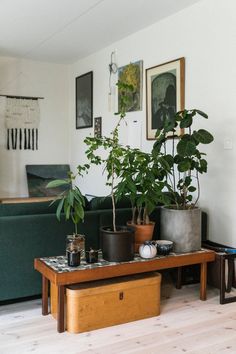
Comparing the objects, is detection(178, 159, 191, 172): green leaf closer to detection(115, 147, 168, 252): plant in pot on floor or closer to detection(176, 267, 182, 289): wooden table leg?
detection(115, 147, 168, 252): plant in pot on floor

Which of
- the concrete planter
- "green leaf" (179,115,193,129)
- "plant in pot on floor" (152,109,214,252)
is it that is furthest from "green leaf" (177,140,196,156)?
the concrete planter

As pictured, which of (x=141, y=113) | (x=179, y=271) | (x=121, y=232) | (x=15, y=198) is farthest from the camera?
(x=15, y=198)

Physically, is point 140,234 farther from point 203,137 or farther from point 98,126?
point 98,126

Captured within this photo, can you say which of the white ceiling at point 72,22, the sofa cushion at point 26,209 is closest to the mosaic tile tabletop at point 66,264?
the sofa cushion at point 26,209

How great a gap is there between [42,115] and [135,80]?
208 centimetres

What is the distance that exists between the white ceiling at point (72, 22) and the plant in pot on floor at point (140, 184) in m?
1.71

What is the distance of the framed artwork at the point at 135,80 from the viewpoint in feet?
15.1

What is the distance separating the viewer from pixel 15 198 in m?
5.89

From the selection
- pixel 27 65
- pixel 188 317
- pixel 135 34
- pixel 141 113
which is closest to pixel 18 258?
pixel 188 317

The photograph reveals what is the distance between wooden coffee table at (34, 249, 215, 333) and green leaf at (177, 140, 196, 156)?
782 mm

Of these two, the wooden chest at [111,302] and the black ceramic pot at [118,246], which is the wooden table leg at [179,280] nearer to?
the wooden chest at [111,302]

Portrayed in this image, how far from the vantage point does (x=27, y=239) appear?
284cm

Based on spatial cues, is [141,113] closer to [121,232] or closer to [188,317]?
[121,232]

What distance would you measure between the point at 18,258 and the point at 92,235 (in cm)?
59
